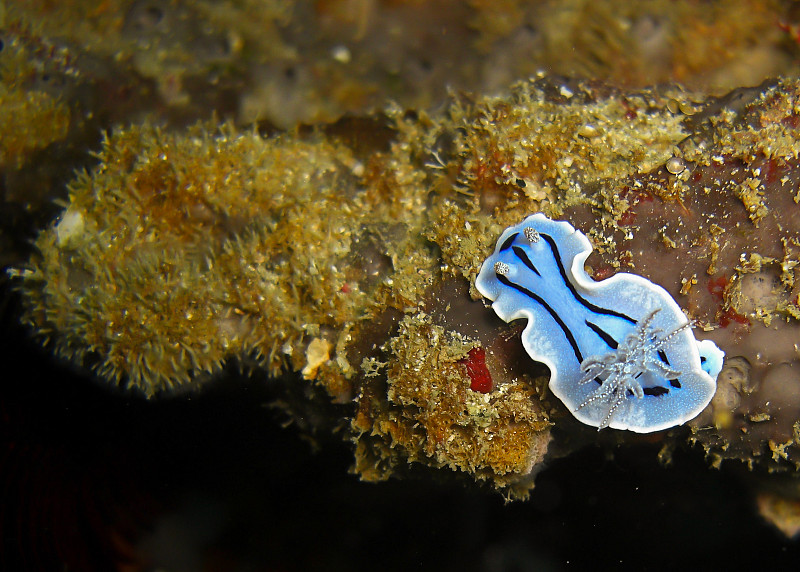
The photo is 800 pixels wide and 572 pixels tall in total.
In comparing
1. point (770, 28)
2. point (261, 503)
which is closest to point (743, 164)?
point (770, 28)

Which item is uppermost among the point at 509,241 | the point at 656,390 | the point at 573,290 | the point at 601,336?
the point at 509,241

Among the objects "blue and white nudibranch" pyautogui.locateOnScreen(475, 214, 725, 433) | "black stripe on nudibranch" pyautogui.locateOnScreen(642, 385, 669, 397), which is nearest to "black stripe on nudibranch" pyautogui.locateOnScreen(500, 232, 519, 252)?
"blue and white nudibranch" pyautogui.locateOnScreen(475, 214, 725, 433)

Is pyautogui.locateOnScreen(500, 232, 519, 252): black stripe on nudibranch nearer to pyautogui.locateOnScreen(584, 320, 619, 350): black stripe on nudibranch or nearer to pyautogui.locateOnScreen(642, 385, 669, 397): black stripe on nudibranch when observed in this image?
pyautogui.locateOnScreen(584, 320, 619, 350): black stripe on nudibranch

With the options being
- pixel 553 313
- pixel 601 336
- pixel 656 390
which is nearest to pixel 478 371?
pixel 553 313

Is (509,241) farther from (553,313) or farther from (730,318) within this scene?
(730,318)

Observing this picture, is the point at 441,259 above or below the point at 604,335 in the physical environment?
above

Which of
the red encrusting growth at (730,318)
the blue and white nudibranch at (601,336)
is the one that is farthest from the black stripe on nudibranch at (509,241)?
the red encrusting growth at (730,318)

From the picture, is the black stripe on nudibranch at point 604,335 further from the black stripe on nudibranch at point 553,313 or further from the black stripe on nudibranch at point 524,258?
the black stripe on nudibranch at point 524,258
